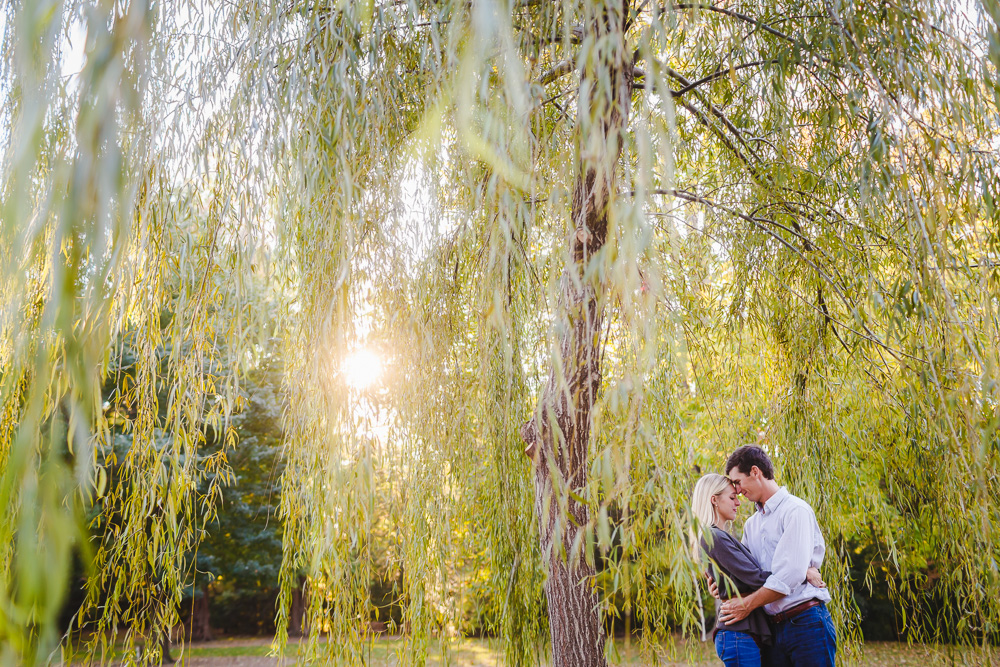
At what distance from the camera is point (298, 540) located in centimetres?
154

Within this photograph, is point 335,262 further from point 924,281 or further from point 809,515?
point 809,515

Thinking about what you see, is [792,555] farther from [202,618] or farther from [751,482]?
[202,618]

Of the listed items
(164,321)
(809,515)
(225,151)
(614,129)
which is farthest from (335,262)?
(164,321)

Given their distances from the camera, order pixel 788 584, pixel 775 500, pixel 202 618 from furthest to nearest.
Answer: pixel 202 618 < pixel 775 500 < pixel 788 584

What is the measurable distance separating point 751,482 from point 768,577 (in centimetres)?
28

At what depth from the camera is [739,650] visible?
5.68 ft

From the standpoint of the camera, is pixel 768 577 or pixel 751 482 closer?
pixel 768 577

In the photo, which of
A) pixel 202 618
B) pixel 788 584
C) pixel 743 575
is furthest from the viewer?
pixel 202 618

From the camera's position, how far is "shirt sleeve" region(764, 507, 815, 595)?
1.64 meters

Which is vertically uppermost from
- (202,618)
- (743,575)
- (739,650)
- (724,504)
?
(724,504)

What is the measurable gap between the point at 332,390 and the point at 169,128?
755 mm

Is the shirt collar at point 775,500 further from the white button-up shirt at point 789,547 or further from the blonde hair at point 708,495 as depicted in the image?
the blonde hair at point 708,495

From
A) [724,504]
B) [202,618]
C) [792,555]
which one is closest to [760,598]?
[792,555]

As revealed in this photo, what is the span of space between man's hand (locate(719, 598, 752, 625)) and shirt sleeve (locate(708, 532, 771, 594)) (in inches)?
2.7
